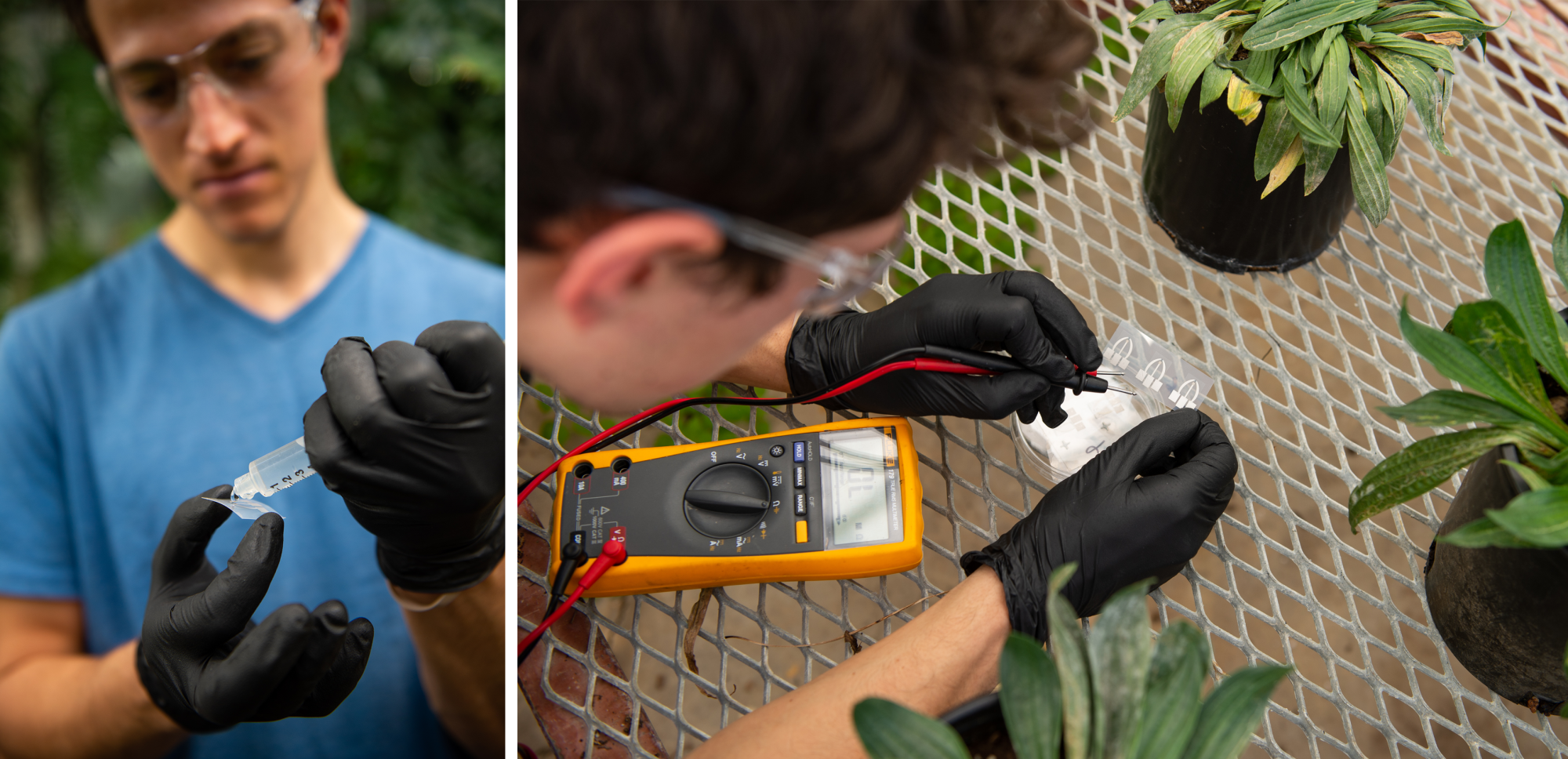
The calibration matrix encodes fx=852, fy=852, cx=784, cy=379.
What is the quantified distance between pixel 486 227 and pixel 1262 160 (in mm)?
703

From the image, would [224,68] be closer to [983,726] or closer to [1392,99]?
[983,726]

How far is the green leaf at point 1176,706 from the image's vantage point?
486mm

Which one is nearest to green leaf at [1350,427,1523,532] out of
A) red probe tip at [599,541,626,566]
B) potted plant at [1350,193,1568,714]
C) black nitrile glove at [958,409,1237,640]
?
potted plant at [1350,193,1568,714]

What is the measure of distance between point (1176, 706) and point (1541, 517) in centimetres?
27

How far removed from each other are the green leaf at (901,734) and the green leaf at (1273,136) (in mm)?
622

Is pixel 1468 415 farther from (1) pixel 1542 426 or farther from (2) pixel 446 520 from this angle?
(2) pixel 446 520

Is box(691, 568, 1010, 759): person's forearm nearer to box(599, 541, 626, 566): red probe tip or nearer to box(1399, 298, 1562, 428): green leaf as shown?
box(599, 541, 626, 566): red probe tip

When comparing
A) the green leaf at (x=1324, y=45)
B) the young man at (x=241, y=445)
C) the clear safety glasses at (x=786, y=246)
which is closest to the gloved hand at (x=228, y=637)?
the young man at (x=241, y=445)

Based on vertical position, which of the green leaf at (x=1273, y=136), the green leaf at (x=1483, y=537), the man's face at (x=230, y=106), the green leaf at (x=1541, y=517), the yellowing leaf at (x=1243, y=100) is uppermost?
the man's face at (x=230, y=106)

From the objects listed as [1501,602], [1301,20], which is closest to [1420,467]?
[1501,602]

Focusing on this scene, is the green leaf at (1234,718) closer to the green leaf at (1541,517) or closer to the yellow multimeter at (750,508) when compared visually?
the green leaf at (1541,517)

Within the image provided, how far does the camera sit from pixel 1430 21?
775mm

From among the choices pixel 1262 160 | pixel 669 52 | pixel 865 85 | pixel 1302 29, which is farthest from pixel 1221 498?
pixel 669 52

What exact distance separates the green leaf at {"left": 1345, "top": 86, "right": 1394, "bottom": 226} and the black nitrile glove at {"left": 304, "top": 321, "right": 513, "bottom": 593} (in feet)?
2.49
